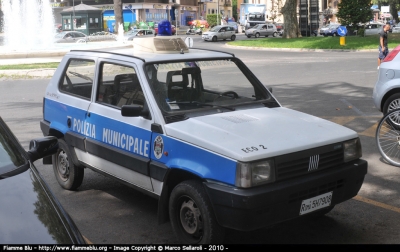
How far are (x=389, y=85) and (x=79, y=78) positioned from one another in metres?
5.12

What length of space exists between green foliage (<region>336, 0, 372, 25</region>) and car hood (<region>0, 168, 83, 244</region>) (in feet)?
137

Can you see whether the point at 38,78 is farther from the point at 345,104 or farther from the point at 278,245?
the point at 278,245

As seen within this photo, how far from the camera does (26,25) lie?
38.6 m

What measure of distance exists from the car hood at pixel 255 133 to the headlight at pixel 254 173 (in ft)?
0.18


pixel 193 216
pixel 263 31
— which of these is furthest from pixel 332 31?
pixel 193 216

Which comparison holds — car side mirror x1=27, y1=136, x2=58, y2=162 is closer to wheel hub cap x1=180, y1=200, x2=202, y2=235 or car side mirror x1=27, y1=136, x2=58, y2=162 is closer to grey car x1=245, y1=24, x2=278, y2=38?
wheel hub cap x1=180, y1=200, x2=202, y2=235

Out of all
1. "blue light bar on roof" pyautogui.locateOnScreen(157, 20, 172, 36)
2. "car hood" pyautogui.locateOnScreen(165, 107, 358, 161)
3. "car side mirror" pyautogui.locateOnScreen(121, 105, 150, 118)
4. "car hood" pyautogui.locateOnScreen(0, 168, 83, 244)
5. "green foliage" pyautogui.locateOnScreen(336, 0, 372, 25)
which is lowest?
"car hood" pyautogui.locateOnScreen(0, 168, 83, 244)

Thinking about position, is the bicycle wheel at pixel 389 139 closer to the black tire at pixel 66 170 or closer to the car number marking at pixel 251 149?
the car number marking at pixel 251 149

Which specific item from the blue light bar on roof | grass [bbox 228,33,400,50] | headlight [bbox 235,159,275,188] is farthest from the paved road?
grass [bbox 228,33,400,50]

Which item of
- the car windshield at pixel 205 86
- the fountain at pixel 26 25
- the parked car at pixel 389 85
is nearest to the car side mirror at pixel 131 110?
the car windshield at pixel 205 86

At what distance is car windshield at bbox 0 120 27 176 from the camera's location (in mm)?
3494

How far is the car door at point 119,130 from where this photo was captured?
203 inches

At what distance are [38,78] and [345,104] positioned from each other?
1210 centimetres

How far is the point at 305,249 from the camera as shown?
188 inches
